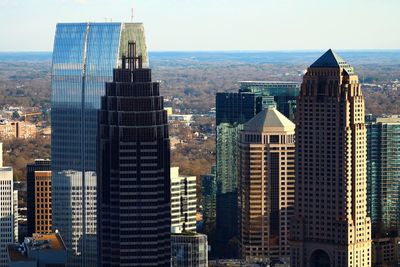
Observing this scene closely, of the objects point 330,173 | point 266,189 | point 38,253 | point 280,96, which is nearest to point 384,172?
point 266,189

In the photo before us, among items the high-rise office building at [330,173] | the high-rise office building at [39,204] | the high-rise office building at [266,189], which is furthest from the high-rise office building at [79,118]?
the high-rise office building at [266,189]

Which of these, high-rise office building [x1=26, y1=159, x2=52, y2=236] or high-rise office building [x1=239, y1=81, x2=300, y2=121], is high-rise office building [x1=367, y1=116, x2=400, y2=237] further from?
high-rise office building [x1=26, y1=159, x2=52, y2=236]

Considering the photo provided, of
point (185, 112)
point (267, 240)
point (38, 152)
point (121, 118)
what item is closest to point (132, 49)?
point (121, 118)

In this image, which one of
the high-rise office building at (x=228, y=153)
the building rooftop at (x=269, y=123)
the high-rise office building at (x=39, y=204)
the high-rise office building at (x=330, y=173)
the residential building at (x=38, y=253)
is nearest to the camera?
the residential building at (x=38, y=253)

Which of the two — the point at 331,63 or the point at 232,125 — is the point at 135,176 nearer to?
the point at 331,63

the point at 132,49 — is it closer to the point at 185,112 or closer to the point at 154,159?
the point at 154,159

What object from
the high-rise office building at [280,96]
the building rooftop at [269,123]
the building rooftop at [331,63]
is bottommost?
the building rooftop at [269,123]

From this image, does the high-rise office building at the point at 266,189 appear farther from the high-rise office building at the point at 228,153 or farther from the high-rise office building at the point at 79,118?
the high-rise office building at the point at 79,118
